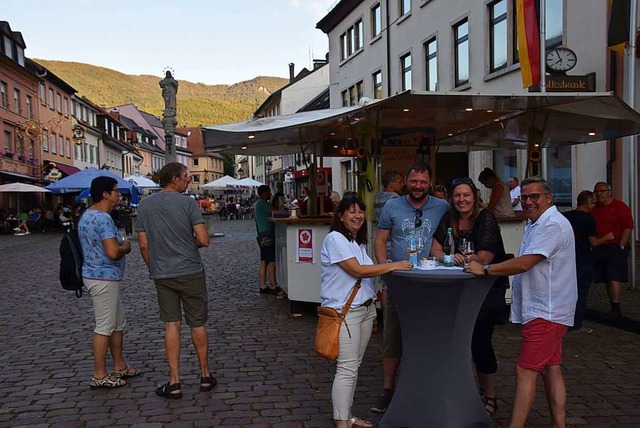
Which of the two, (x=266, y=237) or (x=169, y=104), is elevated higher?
(x=169, y=104)

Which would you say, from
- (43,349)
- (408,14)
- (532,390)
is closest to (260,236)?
(43,349)

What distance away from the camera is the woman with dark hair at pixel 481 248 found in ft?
13.1

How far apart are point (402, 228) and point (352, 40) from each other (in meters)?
28.0

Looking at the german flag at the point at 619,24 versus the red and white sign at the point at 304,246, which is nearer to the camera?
the red and white sign at the point at 304,246

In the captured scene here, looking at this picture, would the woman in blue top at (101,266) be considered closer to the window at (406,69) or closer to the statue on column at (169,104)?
the statue on column at (169,104)

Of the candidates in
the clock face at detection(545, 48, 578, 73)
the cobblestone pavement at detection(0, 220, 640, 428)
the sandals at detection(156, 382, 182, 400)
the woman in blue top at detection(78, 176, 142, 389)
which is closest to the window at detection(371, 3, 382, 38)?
the clock face at detection(545, 48, 578, 73)

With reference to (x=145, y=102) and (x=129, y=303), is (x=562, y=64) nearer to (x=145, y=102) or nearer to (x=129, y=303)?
(x=129, y=303)

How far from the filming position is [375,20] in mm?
27672

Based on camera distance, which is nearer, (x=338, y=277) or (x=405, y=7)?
(x=338, y=277)

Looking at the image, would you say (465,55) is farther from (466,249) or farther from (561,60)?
(466,249)

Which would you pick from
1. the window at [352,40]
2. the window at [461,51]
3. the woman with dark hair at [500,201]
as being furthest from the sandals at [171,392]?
the window at [352,40]

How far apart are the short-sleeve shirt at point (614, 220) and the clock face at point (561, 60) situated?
5.26 meters

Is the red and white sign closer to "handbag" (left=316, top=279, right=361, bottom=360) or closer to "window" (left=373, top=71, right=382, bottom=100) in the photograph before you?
"handbag" (left=316, top=279, right=361, bottom=360)

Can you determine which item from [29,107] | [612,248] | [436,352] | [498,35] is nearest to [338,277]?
[436,352]
